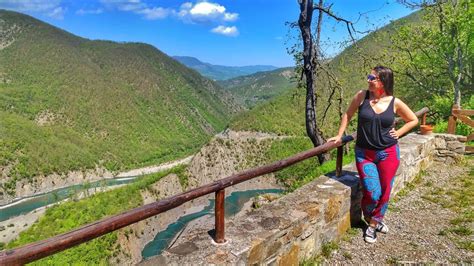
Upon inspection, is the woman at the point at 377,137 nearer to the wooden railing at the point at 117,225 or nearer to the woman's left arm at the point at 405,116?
the woman's left arm at the point at 405,116

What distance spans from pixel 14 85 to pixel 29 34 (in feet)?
177

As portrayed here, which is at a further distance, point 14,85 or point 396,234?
point 14,85

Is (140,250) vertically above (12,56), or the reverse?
(12,56)

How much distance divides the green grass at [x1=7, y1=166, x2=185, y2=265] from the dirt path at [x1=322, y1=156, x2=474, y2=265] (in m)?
A: 48.6

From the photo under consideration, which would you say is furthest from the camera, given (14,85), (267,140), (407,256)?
(14,85)

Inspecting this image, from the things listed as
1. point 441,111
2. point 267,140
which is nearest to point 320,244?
point 441,111

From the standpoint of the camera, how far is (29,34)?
19388 centimetres

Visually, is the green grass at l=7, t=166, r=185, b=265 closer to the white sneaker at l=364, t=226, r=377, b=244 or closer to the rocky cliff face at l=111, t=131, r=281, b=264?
the rocky cliff face at l=111, t=131, r=281, b=264

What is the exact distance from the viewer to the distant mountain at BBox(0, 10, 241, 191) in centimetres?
11975

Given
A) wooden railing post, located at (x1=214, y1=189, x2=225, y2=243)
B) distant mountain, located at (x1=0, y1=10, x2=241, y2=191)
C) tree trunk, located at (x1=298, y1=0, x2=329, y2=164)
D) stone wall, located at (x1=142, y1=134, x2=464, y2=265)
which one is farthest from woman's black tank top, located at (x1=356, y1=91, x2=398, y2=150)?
distant mountain, located at (x1=0, y1=10, x2=241, y2=191)

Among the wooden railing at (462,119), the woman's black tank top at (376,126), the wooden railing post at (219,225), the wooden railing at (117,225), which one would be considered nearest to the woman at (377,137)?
the woman's black tank top at (376,126)

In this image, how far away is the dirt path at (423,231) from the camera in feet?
15.1

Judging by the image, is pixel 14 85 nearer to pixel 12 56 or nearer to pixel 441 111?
pixel 12 56

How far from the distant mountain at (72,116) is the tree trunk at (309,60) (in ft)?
383
